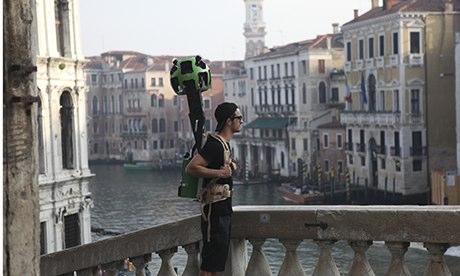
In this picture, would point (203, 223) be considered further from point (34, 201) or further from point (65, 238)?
point (65, 238)

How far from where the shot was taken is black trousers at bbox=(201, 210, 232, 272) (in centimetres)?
314

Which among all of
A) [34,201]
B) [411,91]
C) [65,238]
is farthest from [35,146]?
[411,91]

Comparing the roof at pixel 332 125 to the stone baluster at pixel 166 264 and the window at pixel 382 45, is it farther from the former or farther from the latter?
the stone baluster at pixel 166 264

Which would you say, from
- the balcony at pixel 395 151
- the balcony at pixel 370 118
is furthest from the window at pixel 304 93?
the balcony at pixel 395 151

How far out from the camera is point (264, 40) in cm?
7488

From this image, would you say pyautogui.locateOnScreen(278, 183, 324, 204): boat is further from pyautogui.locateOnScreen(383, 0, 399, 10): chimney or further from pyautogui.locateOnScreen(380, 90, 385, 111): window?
pyautogui.locateOnScreen(383, 0, 399, 10): chimney

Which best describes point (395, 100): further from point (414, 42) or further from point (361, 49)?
point (361, 49)

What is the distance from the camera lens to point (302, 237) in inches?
126

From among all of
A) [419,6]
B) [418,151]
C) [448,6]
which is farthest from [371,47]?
[418,151]

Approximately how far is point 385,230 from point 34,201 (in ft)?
4.73

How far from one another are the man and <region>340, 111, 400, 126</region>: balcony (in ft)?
95.5

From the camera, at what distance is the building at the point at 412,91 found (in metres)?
30.9

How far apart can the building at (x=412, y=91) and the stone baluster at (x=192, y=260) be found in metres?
28.7

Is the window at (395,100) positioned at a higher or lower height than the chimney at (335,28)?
lower
